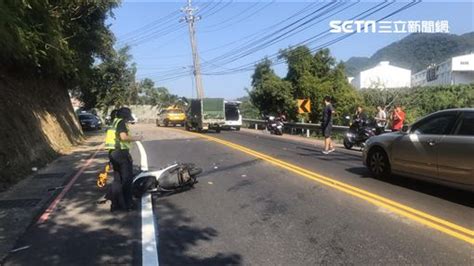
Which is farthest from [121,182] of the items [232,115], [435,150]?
[232,115]

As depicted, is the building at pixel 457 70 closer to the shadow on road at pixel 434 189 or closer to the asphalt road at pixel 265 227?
the shadow on road at pixel 434 189

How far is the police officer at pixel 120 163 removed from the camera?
915 cm

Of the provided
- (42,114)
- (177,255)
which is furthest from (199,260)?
(42,114)

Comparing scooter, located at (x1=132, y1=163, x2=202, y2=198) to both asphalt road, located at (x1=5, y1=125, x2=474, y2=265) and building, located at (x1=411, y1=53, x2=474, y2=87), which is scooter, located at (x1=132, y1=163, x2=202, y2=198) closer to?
asphalt road, located at (x1=5, y1=125, x2=474, y2=265)

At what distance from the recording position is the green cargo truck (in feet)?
126

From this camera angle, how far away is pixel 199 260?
6254 mm

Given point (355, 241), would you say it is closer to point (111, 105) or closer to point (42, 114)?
point (42, 114)

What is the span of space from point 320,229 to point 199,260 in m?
1.93

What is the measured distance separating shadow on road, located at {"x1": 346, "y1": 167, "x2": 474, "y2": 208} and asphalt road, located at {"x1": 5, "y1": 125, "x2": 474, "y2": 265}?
0.02m

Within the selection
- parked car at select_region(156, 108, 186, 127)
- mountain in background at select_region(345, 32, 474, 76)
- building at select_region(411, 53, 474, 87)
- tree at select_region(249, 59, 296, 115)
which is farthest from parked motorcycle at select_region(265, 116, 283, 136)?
mountain in background at select_region(345, 32, 474, 76)

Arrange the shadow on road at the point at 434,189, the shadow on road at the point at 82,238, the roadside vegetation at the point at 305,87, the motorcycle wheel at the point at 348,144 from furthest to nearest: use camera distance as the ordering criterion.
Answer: the roadside vegetation at the point at 305,87
the motorcycle wheel at the point at 348,144
the shadow on road at the point at 434,189
the shadow on road at the point at 82,238

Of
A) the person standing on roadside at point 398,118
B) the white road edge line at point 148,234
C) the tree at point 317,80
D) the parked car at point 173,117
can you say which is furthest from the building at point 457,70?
the white road edge line at point 148,234

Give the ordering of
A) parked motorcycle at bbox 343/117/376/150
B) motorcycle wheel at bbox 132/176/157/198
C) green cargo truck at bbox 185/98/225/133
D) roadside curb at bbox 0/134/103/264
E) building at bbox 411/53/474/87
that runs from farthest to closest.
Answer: building at bbox 411/53/474/87, green cargo truck at bbox 185/98/225/133, parked motorcycle at bbox 343/117/376/150, motorcycle wheel at bbox 132/176/157/198, roadside curb at bbox 0/134/103/264

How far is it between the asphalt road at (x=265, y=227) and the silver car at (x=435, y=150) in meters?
0.35
